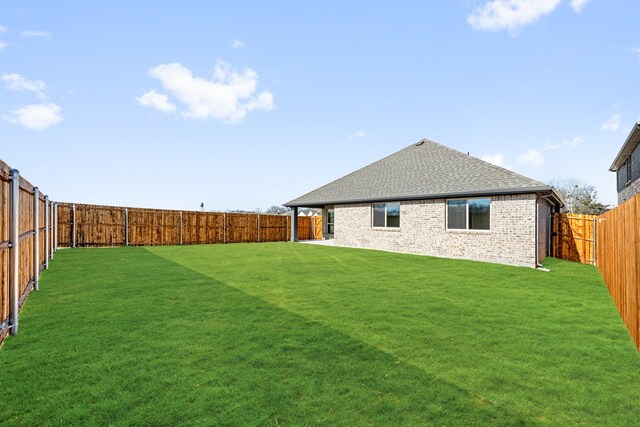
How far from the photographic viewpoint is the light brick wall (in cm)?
1273

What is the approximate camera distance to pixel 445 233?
14992 mm

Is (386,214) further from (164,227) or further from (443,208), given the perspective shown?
(164,227)

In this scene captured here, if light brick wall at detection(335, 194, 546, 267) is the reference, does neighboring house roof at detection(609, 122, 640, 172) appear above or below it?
above

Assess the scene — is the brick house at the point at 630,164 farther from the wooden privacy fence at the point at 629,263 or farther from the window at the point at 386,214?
the wooden privacy fence at the point at 629,263

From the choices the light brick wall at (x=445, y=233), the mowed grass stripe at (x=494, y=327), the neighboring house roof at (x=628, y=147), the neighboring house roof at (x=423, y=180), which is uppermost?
the neighboring house roof at (x=628, y=147)

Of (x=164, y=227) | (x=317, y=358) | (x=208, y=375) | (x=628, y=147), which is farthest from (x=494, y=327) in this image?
(x=164, y=227)

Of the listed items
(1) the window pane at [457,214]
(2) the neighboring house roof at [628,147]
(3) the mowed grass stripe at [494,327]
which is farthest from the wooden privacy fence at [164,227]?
(2) the neighboring house roof at [628,147]

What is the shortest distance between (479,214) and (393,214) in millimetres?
4493

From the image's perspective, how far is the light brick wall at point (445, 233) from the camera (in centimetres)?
1273

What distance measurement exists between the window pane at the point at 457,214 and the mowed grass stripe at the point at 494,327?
173 inches

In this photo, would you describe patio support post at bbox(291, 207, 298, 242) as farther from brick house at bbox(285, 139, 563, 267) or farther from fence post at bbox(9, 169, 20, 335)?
fence post at bbox(9, 169, 20, 335)

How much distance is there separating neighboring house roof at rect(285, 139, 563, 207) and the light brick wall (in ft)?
1.71

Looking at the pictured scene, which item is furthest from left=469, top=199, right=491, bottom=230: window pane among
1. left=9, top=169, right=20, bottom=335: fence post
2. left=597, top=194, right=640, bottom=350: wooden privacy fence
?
left=9, top=169, right=20, bottom=335: fence post

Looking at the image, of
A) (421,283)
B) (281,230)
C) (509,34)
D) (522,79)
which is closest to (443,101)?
(522,79)
